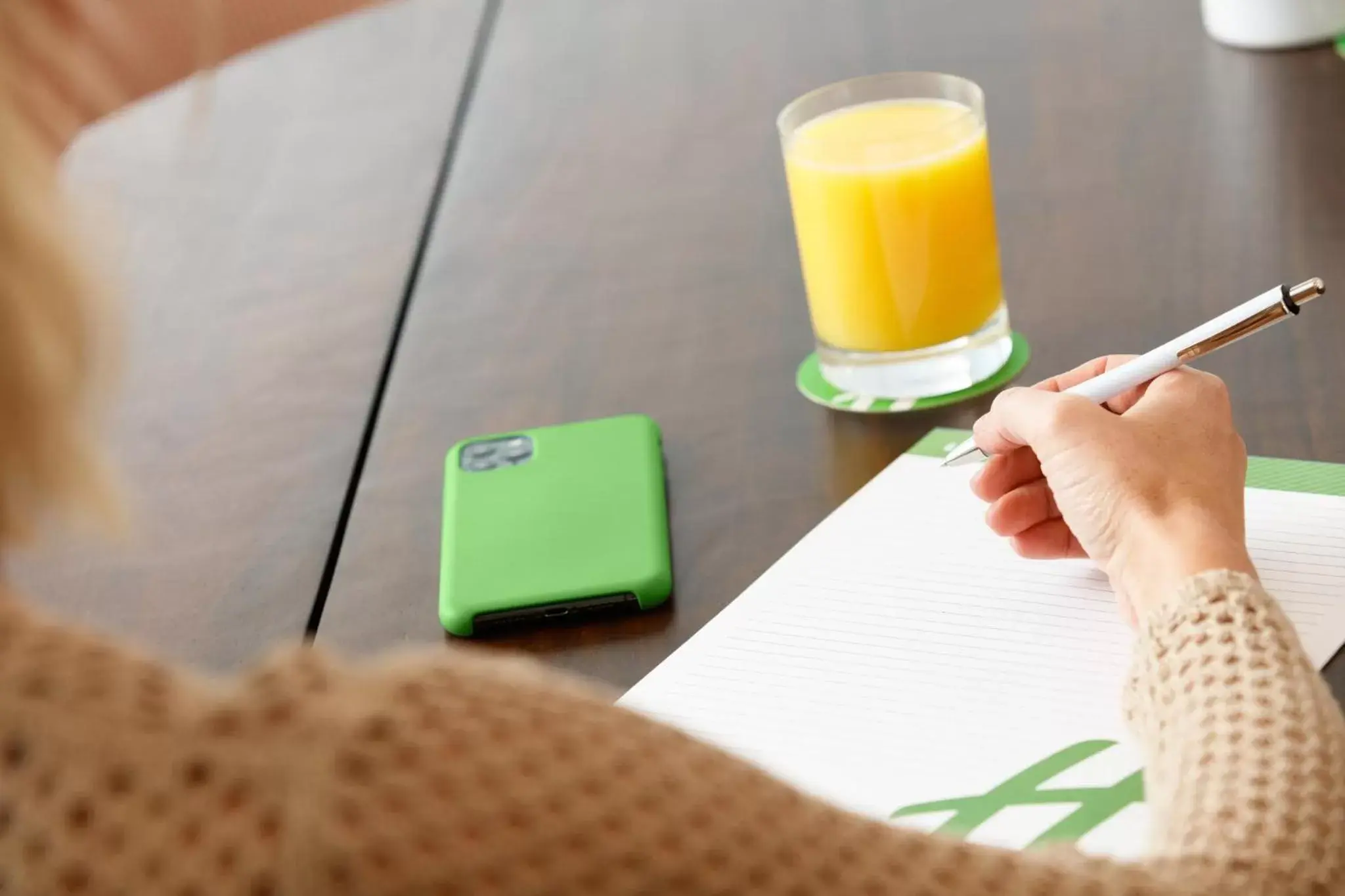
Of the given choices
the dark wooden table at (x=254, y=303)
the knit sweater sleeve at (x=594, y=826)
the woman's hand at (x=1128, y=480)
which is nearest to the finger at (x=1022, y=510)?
the woman's hand at (x=1128, y=480)

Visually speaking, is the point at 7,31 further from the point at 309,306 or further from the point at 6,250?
the point at 309,306

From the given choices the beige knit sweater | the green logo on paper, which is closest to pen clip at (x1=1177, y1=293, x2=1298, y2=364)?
the green logo on paper

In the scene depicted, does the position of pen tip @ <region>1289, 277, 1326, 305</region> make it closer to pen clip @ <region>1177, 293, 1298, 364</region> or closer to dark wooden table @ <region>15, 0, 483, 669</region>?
pen clip @ <region>1177, 293, 1298, 364</region>

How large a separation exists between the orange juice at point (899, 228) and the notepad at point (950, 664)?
13 centimetres

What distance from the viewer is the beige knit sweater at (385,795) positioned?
402 millimetres

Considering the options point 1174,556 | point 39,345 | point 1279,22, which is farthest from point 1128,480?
point 1279,22

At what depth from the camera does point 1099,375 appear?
0.88 m

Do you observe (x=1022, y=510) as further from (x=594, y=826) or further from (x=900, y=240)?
(x=594, y=826)

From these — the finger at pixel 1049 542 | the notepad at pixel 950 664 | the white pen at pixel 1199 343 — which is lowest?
the notepad at pixel 950 664

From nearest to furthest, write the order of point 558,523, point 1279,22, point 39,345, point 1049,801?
1. point 39,345
2. point 1049,801
3. point 558,523
4. point 1279,22

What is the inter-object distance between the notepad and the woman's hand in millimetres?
31

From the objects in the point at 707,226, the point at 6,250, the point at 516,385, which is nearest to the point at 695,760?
the point at 6,250

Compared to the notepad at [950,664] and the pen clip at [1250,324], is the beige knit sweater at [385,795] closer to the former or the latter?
the notepad at [950,664]

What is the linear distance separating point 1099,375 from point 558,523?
0.31m
